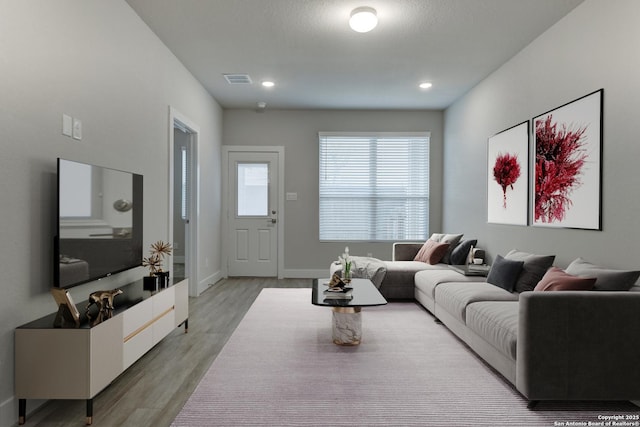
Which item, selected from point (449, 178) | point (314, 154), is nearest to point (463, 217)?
point (449, 178)

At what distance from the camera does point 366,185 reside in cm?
700

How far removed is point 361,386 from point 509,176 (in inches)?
121

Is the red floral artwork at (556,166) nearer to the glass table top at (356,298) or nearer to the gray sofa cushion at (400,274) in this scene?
the gray sofa cushion at (400,274)

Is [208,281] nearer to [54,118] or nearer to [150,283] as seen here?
[150,283]

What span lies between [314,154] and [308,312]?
3.21m

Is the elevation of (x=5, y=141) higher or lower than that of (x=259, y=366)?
higher

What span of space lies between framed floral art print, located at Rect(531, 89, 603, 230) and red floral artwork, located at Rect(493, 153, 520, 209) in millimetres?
361

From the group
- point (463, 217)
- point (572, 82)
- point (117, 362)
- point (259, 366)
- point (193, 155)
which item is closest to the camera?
point (117, 362)

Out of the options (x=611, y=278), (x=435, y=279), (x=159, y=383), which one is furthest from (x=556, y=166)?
(x=159, y=383)

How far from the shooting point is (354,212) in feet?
Answer: 23.0

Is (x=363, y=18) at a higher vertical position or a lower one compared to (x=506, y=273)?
higher

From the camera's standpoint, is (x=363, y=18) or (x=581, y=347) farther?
(x=363, y=18)

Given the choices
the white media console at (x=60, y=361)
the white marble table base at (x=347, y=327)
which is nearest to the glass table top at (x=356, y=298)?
the white marble table base at (x=347, y=327)

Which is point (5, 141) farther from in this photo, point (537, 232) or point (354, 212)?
point (354, 212)
